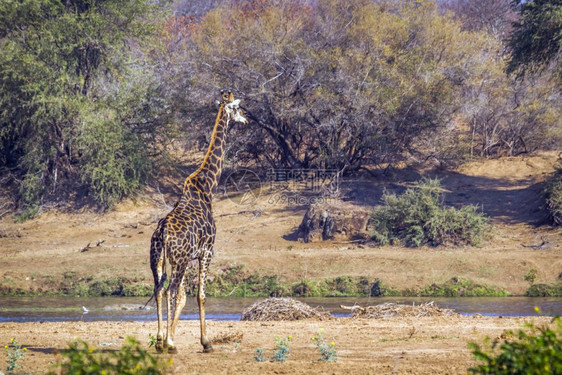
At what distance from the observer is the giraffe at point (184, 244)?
9.42 metres

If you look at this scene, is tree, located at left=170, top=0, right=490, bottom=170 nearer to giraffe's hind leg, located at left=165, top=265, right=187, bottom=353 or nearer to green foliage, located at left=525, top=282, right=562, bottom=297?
green foliage, located at left=525, top=282, right=562, bottom=297

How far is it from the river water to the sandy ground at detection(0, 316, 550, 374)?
2314mm

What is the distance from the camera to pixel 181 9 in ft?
214

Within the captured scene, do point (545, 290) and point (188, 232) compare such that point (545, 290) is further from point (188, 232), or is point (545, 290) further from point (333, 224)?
point (188, 232)

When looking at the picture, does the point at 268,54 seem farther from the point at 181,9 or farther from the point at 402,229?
the point at 181,9

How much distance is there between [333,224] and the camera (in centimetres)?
2286

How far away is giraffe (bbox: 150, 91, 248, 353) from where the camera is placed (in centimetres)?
942

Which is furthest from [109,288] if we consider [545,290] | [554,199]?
[554,199]

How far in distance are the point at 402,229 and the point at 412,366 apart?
14455 mm

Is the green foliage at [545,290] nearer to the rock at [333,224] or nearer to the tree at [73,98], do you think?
the rock at [333,224]

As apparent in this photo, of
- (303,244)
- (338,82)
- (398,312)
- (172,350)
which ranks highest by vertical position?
(338,82)

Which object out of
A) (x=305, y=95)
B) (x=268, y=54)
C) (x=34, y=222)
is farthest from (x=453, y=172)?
(x=34, y=222)

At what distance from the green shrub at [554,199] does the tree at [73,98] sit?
15143 millimetres

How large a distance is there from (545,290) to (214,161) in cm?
1057
